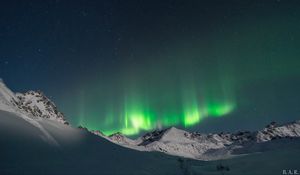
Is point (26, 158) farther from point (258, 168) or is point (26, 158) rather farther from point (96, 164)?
point (258, 168)

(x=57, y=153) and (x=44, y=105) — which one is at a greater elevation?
(x=44, y=105)

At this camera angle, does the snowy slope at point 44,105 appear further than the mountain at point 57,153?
Yes

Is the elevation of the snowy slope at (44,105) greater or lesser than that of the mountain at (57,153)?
greater

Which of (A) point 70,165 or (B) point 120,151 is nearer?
(A) point 70,165

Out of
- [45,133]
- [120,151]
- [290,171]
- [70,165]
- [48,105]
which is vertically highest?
[48,105]

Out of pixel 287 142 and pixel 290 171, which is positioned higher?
pixel 287 142

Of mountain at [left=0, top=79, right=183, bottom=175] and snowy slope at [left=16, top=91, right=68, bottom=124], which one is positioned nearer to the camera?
mountain at [left=0, top=79, right=183, bottom=175]

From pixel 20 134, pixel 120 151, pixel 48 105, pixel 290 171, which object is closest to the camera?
pixel 290 171

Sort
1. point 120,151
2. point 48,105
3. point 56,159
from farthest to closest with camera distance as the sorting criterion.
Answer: point 48,105
point 120,151
point 56,159

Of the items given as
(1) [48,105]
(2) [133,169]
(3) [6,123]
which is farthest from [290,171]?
(1) [48,105]

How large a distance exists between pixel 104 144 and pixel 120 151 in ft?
5.74

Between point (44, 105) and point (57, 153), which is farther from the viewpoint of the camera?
point (44, 105)

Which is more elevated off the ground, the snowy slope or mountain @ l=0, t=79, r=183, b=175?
the snowy slope

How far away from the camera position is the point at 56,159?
1462 cm
